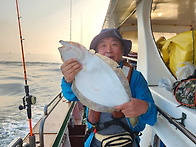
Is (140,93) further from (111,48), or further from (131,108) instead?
(111,48)

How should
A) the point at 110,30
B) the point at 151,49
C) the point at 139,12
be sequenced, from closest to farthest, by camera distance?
1. the point at 110,30
2. the point at 151,49
3. the point at 139,12

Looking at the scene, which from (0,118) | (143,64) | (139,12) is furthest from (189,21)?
(0,118)

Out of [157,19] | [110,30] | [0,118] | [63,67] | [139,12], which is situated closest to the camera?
[63,67]

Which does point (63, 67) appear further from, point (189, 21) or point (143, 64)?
point (189, 21)

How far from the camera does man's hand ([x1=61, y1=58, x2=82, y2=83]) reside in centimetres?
94

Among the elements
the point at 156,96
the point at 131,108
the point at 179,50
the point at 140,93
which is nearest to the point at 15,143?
the point at 131,108

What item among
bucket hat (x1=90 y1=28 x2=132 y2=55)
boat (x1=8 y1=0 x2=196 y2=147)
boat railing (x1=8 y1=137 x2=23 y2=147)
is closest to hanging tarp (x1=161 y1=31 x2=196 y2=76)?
boat (x1=8 y1=0 x2=196 y2=147)

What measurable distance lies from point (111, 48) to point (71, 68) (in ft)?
1.37

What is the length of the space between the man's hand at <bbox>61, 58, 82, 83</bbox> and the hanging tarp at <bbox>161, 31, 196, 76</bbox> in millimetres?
1737

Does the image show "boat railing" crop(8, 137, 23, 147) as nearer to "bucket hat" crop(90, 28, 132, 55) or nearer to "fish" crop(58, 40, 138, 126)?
"fish" crop(58, 40, 138, 126)

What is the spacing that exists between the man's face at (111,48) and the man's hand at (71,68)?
33 cm

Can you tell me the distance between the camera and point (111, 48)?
1.24 metres

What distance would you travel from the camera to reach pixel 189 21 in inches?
166

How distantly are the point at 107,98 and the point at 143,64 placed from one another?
5.40 ft
